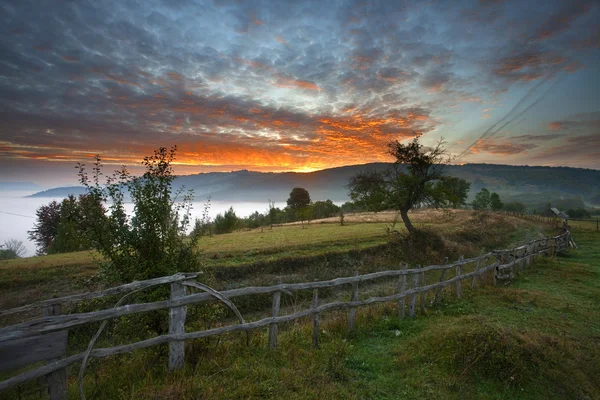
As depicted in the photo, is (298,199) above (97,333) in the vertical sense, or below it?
above

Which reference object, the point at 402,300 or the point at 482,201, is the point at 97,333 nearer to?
the point at 402,300

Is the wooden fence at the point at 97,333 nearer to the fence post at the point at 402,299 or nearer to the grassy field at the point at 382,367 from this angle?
the grassy field at the point at 382,367

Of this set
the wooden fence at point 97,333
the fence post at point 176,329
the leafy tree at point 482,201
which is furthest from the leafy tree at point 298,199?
the fence post at point 176,329

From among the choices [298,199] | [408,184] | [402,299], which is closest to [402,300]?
[402,299]

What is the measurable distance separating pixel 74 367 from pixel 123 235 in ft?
17.9

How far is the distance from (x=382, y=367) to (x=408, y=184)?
23749 mm

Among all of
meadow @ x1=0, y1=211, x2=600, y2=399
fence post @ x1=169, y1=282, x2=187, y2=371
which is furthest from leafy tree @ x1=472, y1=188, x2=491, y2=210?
fence post @ x1=169, y1=282, x2=187, y2=371

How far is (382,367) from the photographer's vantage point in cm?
632

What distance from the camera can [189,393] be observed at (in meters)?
4.56

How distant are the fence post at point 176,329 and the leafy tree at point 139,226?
6.69 feet

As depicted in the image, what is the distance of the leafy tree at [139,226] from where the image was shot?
23.7 feet

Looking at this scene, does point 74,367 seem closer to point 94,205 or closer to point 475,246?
point 94,205

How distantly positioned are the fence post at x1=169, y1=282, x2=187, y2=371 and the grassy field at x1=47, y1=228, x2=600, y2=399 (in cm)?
21

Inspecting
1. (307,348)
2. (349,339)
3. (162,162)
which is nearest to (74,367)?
(162,162)
